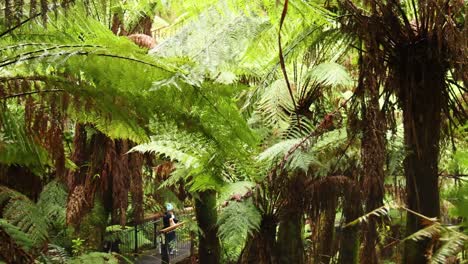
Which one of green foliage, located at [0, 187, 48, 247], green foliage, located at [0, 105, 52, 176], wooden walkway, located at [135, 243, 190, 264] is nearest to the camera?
green foliage, located at [0, 105, 52, 176]

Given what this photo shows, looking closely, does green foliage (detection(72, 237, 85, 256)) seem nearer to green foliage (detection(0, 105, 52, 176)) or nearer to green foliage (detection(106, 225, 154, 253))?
green foliage (detection(0, 105, 52, 176))

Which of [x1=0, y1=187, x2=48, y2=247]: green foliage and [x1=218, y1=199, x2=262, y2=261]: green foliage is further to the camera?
[x1=218, y1=199, x2=262, y2=261]: green foliage

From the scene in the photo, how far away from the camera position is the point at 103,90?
1.85 metres

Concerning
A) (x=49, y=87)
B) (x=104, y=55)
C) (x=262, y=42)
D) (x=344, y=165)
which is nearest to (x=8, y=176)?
(x=49, y=87)

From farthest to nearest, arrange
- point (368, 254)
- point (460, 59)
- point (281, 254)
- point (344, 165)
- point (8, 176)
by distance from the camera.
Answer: point (281, 254), point (344, 165), point (8, 176), point (368, 254), point (460, 59)

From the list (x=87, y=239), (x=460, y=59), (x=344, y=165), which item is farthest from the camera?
(x=87, y=239)

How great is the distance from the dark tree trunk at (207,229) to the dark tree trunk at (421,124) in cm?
258

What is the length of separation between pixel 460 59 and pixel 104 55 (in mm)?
1185

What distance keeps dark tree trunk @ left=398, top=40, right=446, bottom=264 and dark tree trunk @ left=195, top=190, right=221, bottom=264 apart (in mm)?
2578


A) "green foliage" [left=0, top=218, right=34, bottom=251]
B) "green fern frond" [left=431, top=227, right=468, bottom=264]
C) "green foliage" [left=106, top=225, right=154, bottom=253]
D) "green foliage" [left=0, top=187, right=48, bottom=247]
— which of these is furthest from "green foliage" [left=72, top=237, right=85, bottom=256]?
"green fern frond" [left=431, top=227, right=468, bottom=264]

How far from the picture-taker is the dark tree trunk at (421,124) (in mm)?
1706

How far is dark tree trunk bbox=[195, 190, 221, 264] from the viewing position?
4.21 meters

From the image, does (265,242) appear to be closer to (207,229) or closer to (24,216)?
(207,229)

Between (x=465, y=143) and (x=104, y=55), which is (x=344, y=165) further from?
(x=104, y=55)
